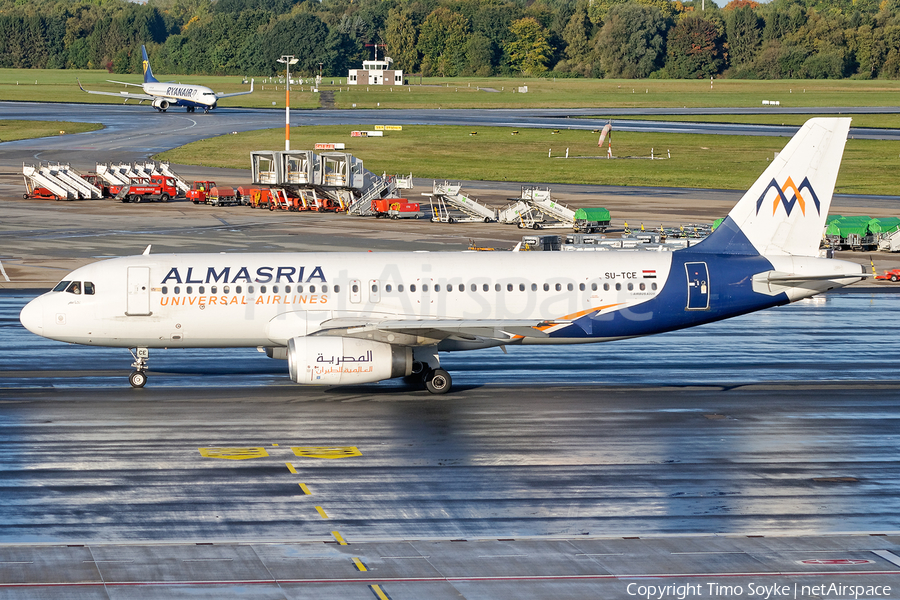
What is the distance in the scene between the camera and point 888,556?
20.7 m

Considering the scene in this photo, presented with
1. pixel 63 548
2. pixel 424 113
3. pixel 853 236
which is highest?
pixel 424 113

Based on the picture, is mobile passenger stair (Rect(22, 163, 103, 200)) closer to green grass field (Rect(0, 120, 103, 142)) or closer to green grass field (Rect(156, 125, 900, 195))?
green grass field (Rect(156, 125, 900, 195))

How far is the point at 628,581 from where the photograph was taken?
63.7ft

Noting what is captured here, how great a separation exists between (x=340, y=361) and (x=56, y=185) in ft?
230

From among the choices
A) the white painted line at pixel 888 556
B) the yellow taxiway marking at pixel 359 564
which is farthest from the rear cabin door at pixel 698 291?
the yellow taxiway marking at pixel 359 564

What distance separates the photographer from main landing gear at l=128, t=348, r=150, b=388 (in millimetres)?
34812

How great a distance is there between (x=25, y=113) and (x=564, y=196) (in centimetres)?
11231

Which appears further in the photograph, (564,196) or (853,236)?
(564,196)

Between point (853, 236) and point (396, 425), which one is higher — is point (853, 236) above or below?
above

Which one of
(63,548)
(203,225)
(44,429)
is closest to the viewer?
(63,548)

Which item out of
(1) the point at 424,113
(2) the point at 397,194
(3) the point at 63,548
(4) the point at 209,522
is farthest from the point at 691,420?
(1) the point at 424,113

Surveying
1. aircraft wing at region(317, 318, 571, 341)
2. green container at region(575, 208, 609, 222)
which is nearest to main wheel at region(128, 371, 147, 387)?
aircraft wing at region(317, 318, 571, 341)

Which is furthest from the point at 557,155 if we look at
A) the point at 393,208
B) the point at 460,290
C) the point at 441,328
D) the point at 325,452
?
the point at 325,452

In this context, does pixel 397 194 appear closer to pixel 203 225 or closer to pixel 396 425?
pixel 203 225
